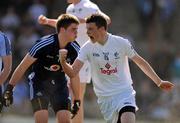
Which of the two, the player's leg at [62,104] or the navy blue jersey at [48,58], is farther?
the navy blue jersey at [48,58]

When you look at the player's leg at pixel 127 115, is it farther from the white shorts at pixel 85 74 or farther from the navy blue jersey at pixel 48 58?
the white shorts at pixel 85 74

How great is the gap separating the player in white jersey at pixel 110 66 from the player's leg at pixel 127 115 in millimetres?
56

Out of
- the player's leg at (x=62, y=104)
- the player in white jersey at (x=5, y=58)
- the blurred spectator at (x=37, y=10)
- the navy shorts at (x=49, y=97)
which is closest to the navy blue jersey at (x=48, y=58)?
the navy shorts at (x=49, y=97)

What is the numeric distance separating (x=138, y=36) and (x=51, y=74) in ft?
44.7

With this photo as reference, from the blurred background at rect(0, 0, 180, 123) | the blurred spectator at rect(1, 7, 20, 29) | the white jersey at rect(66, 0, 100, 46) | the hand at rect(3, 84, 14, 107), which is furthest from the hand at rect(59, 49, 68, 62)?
the blurred spectator at rect(1, 7, 20, 29)

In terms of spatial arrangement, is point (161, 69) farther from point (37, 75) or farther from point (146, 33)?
point (37, 75)

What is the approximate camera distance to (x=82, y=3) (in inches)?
645

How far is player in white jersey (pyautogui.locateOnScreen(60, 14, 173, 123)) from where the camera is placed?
1402cm

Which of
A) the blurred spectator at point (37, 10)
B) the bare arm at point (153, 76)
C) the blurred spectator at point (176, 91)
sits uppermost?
the bare arm at point (153, 76)

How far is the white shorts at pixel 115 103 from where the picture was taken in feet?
46.0

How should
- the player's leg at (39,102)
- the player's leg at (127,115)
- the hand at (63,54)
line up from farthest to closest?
1. the player's leg at (39,102)
2. the player's leg at (127,115)
3. the hand at (63,54)

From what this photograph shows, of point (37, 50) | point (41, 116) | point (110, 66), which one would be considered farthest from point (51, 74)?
point (110, 66)

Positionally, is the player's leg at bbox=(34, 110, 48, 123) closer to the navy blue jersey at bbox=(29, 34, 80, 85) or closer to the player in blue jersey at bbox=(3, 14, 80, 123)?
the player in blue jersey at bbox=(3, 14, 80, 123)

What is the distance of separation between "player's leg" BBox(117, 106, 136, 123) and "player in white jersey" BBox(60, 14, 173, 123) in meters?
0.06
